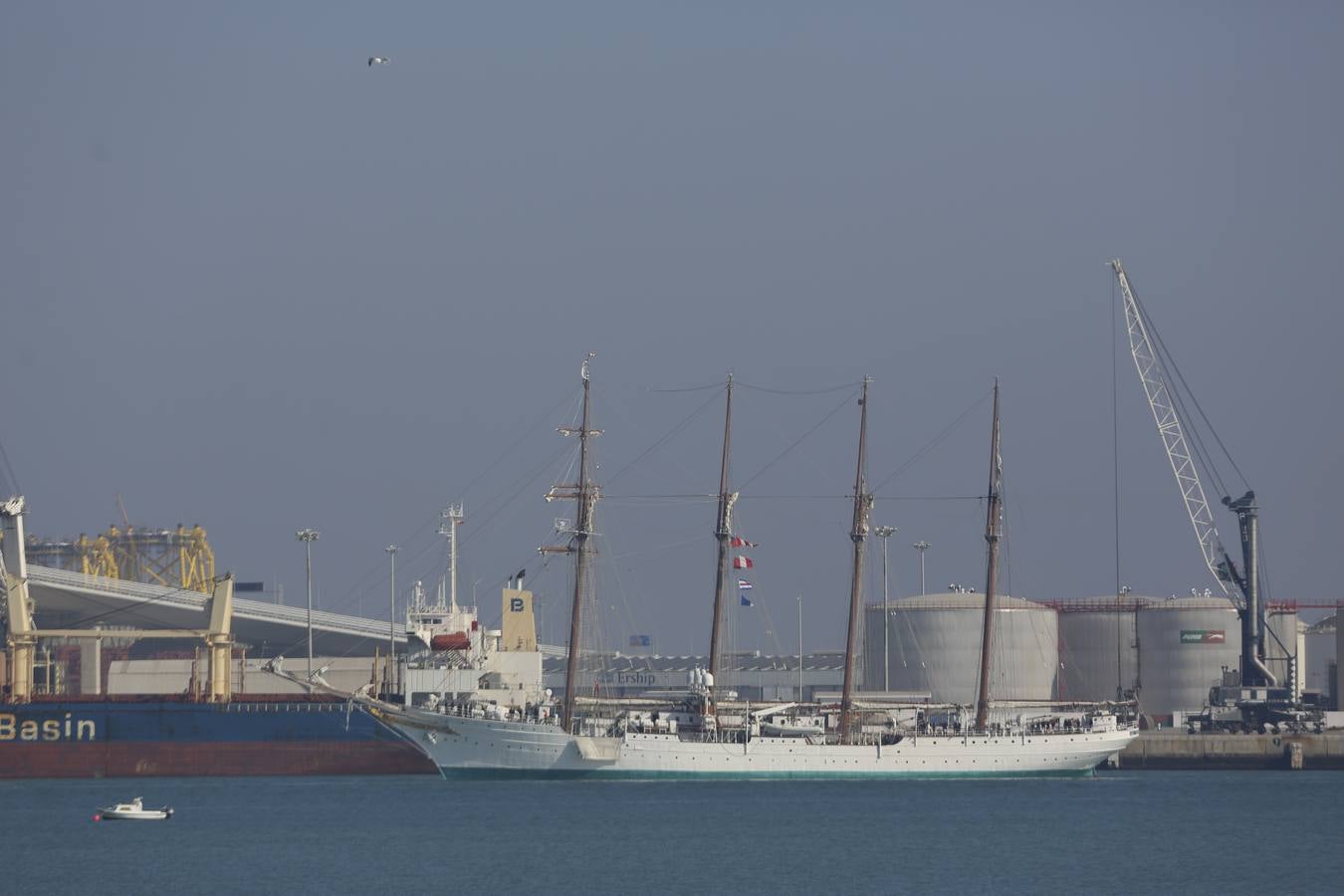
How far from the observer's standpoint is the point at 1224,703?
343ft

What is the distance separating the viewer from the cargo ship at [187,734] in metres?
87.8

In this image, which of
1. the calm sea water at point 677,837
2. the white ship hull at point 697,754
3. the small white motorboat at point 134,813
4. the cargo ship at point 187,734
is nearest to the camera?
the calm sea water at point 677,837

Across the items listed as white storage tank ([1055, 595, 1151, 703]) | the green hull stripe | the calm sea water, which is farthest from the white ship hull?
white storage tank ([1055, 595, 1151, 703])

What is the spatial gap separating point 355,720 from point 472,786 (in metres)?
7.24

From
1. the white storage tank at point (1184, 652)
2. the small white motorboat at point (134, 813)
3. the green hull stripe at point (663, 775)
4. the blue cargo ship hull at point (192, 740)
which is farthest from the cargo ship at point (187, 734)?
the white storage tank at point (1184, 652)

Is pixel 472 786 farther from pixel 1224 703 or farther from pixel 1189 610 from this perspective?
pixel 1189 610

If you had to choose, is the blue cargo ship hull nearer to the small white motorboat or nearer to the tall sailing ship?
the tall sailing ship

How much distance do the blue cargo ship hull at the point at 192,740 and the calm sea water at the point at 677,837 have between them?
1606 mm

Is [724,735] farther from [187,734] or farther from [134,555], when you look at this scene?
[134,555]

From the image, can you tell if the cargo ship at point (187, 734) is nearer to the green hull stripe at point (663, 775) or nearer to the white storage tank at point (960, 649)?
the green hull stripe at point (663, 775)

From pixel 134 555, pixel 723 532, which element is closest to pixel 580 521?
pixel 723 532

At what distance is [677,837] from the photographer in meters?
64.2

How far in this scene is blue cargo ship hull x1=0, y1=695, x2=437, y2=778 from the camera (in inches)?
3455

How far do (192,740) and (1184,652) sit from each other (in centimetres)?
5518
